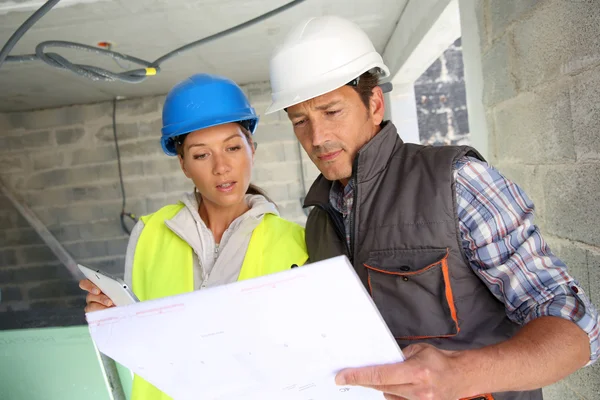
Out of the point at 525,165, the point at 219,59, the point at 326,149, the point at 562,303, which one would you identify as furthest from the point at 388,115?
the point at 562,303

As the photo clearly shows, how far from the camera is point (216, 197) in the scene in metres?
1.54

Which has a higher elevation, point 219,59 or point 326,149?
point 219,59

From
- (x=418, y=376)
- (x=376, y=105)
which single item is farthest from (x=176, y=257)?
(x=418, y=376)

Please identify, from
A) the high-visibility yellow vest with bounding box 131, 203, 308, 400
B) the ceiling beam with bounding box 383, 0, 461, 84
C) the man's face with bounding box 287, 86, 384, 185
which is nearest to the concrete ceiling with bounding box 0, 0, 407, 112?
the ceiling beam with bounding box 383, 0, 461, 84

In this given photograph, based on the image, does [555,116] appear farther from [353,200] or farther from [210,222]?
[210,222]

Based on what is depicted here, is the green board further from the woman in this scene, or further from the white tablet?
the white tablet

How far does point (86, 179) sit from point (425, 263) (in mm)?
4398

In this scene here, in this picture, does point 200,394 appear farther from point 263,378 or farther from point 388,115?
point 388,115

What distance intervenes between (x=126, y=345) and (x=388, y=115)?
11.2ft

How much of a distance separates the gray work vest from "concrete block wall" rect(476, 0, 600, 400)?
26cm

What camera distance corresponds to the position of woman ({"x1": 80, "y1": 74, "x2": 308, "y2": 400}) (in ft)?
4.75

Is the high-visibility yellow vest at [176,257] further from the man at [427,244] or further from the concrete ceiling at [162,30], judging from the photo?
the concrete ceiling at [162,30]

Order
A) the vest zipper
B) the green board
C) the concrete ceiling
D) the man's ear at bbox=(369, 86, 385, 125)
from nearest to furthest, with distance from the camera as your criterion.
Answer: the vest zipper → the man's ear at bbox=(369, 86, 385, 125) → the green board → the concrete ceiling

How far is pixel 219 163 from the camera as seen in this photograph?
1.51 metres
